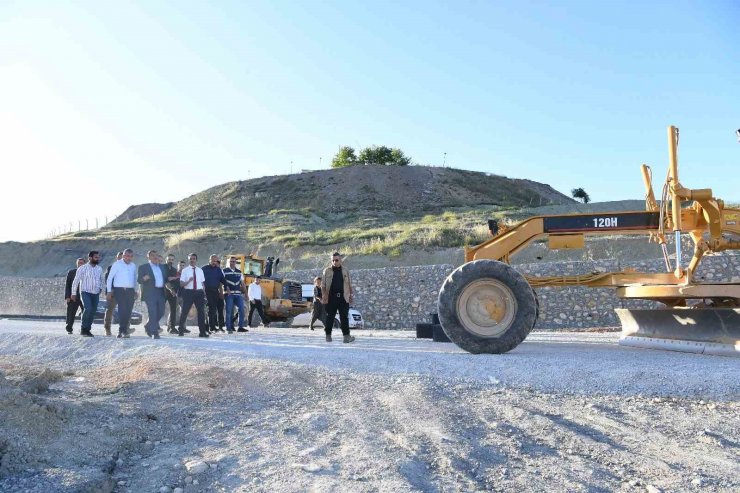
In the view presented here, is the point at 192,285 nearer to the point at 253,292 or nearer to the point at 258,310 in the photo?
the point at 253,292

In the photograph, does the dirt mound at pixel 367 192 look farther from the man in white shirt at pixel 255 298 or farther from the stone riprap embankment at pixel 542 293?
the man in white shirt at pixel 255 298

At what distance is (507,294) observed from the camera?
8672 mm

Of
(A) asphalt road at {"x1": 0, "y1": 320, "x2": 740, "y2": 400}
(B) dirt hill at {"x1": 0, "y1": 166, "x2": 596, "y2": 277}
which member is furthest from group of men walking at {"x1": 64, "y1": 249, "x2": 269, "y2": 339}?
(B) dirt hill at {"x1": 0, "y1": 166, "x2": 596, "y2": 277}

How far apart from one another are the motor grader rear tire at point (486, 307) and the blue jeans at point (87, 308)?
24.3ft

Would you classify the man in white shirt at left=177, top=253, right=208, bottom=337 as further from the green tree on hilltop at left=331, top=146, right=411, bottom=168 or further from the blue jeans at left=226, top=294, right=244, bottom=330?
the green tree on hilltop at left=331, top=146, right=411, bottom=168

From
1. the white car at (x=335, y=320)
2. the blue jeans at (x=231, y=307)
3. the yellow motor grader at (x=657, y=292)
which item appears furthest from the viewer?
the white car at (x=335, y=320)

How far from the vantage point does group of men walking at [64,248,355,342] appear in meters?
11.7

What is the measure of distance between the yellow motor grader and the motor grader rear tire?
0.01 m

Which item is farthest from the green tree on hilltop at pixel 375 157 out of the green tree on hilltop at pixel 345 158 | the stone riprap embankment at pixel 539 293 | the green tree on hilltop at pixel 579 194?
the stone riprap embankment at pixel 539 293

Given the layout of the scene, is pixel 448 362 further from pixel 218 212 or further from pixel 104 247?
pixel 218 212

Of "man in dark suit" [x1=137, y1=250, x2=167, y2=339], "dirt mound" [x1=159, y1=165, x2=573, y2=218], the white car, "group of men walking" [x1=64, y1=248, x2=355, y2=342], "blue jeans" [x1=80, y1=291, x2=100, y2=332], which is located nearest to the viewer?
"group of men walking" [x1=64, y1=248, x2=355, y2=342]

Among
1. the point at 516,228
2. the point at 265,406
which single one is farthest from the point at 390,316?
the point at 265,406

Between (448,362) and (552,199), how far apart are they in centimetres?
7258

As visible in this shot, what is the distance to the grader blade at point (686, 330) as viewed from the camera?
8023 mm
